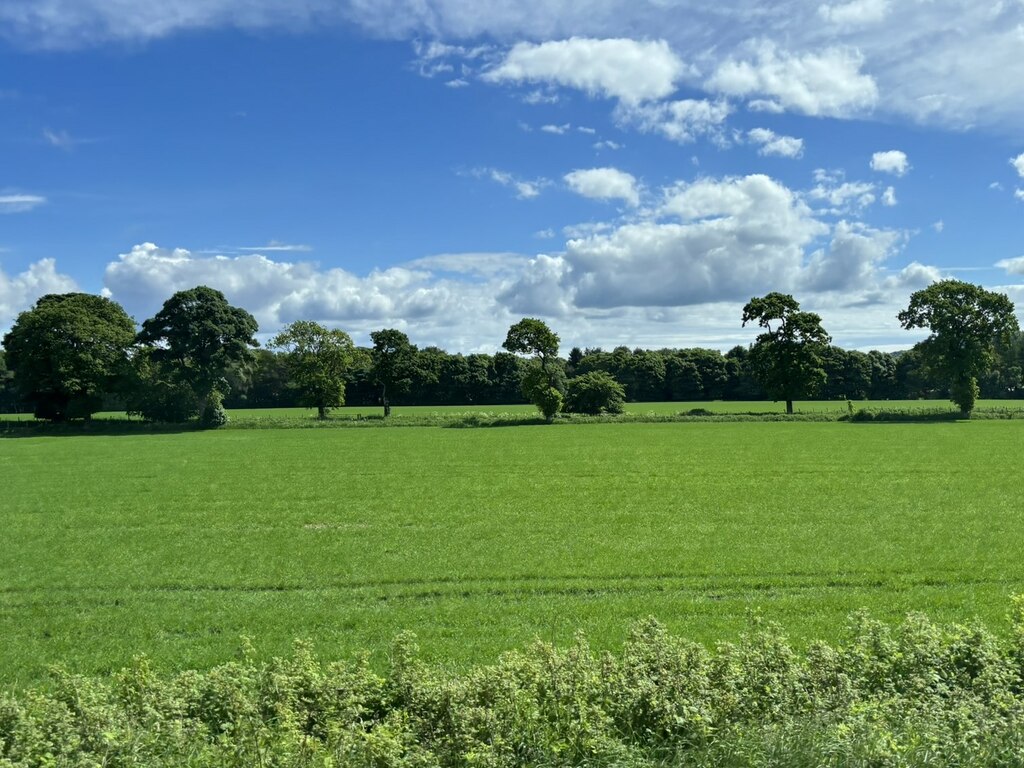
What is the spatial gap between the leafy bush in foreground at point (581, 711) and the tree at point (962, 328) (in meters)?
69.1

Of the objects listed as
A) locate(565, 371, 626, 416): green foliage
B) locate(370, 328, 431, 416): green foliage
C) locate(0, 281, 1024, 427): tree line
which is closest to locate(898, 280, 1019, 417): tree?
locate(0, 281, 1024, 427): tree line

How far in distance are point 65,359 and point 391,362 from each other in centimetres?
3180

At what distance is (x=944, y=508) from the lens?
20031mm

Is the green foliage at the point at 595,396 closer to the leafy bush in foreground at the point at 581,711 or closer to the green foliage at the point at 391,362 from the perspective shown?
the green foliage at the point at 391,362

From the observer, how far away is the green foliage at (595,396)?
238 feet

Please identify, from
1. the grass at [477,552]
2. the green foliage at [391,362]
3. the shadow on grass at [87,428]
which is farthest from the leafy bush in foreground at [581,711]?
the green foliage at [391,362]

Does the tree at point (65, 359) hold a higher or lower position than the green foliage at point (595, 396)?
higher

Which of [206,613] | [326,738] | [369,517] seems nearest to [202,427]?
[369,517]

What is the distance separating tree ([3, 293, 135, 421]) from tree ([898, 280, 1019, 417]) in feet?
250

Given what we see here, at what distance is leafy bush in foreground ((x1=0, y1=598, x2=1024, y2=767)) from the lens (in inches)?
233

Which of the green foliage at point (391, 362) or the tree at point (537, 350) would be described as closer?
the tree at point (537, 350)

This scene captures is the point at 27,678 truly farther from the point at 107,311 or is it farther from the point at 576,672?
the point at 107,311

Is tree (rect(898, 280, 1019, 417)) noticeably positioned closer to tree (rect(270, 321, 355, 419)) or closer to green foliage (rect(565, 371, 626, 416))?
green foliage (rect(565, 371, 626, 416))

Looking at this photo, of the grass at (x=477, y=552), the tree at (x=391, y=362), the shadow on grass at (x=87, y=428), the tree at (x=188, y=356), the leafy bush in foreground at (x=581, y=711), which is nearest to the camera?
the leafy bush in foreground at (x=581, y=711)
